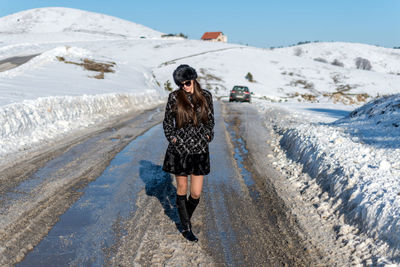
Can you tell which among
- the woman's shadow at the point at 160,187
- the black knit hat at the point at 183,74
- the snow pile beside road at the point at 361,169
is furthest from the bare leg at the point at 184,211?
the snow pile beside road at the point at 361,169

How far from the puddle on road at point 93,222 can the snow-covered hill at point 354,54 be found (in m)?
150

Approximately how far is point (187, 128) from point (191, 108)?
234 mm

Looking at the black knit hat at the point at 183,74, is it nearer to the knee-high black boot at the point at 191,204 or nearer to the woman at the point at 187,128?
the woman at the point at 187,128

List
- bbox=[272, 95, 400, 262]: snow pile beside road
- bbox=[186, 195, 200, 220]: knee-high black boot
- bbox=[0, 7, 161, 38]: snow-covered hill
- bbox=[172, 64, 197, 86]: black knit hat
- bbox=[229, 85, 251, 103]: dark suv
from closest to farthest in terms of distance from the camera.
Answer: bbox=[172, 64, 197, 86]: black knit hat, bbox=[272, 95, 400, 262]: snow pile beside road, bbox=[186, 195, 200, 220]: knee-high black boot, bbox=[229, 85, 251, 103]: dark suv, bbox=[0, 7, 161, 38]: snow-covered hill

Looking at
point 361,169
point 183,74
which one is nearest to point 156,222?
point 183,74

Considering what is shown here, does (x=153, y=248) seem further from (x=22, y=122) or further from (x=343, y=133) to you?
(x=22, y=122)

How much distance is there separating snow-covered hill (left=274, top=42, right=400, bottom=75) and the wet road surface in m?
149

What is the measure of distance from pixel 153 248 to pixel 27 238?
54.6 inches

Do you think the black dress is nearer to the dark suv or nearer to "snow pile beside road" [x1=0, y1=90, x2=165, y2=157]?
"snow pile beside road" [x1=0, y1=90, x2=165, y2=157]

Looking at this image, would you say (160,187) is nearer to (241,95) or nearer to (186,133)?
(186,133)

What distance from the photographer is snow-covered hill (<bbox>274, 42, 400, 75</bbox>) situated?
477 feet

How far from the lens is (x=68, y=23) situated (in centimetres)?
12650

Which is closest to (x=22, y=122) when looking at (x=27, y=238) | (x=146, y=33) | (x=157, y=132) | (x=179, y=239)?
(x=157, y=132)

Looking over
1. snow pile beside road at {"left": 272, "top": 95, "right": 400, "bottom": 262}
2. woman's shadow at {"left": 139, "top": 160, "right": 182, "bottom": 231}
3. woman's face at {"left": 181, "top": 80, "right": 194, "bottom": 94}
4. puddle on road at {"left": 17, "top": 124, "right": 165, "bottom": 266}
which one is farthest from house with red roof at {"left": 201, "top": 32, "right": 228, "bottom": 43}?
woman's face at {"left": 181, "top": 80, "right": 194, "bottom": 94}
